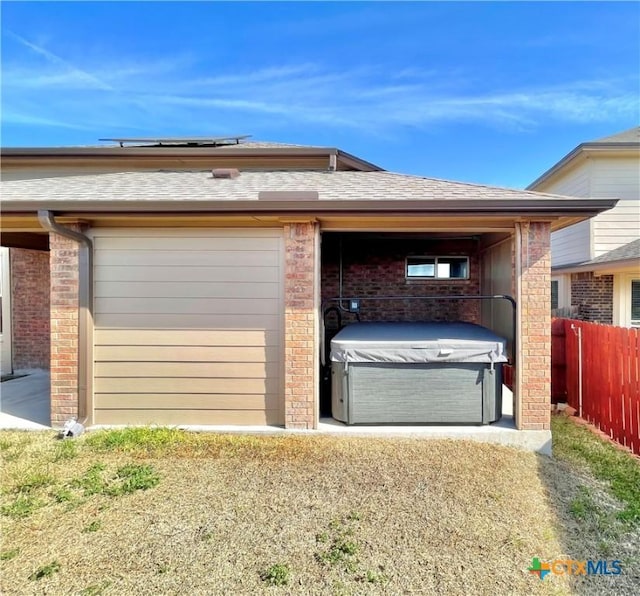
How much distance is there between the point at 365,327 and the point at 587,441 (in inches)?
124

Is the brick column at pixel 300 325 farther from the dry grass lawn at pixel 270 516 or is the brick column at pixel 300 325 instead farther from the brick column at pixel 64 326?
the brick column at pixel 64 326

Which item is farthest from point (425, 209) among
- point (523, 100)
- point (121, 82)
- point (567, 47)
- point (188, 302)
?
point (523, 100)

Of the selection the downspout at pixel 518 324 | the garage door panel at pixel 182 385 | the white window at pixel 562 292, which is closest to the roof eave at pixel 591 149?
the white window at pixel 562 292

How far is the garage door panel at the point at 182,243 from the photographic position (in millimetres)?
4461

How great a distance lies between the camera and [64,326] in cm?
442

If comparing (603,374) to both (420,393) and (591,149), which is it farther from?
(591,149)

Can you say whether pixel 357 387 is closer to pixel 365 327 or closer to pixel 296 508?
pixel 365 327

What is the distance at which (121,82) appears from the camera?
31.6ft

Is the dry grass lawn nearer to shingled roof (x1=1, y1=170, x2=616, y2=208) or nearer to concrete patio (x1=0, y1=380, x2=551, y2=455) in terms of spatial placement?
concrete patio (x1=0, y1=380, x2=551, y2=455)

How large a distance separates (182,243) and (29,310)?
5504 mm

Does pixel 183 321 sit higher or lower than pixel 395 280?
lower

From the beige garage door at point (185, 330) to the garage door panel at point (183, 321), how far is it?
0.01 meters

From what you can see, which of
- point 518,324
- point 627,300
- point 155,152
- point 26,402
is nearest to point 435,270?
point 518,324

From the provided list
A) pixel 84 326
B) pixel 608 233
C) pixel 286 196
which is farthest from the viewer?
pixel 608 233
